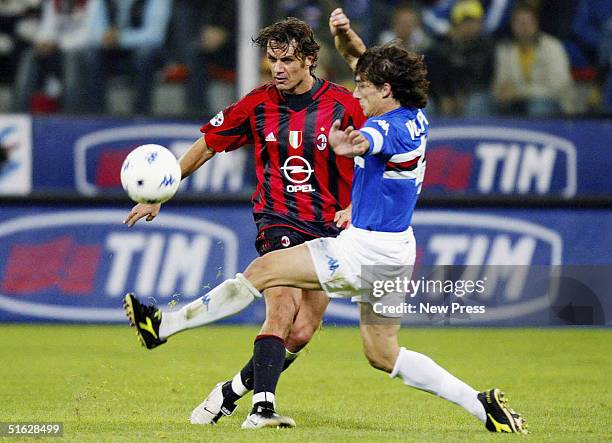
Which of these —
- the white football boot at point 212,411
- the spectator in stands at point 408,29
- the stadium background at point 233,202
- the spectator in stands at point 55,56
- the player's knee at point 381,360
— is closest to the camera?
the player's knee at point 381,360

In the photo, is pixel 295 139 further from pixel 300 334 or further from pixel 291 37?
pixel 300 334

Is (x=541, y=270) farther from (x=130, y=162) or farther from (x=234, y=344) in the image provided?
(x=130, y=162)

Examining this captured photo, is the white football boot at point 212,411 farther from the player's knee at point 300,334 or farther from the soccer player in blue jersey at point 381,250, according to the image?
the soccer player in blue jersey at point 381,250

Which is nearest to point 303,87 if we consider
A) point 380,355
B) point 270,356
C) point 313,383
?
point 270,356

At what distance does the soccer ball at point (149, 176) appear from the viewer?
6.43 m

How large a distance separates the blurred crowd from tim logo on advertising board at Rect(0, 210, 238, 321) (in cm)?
155

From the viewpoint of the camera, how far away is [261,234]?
272 inches

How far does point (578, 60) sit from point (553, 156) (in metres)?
1.22

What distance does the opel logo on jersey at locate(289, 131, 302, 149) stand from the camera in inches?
275

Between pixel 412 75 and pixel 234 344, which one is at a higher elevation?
pixel 412 75

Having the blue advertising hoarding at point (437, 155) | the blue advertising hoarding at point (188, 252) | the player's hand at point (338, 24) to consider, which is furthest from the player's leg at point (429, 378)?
the blue advertising hoarding at point (437, 155)

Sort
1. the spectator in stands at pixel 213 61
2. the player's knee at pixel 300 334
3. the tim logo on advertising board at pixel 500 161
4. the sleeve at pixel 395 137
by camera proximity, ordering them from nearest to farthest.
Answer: the sleeve at pixel 395 137 → the player's knee at pixel 300 334 → the tim logo on advertising board at pixel 500 161 → the spectator in stands at pixel 213 61

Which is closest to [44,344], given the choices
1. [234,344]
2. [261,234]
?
[234,344]

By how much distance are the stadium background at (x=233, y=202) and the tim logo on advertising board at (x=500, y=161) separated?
0.01 m
